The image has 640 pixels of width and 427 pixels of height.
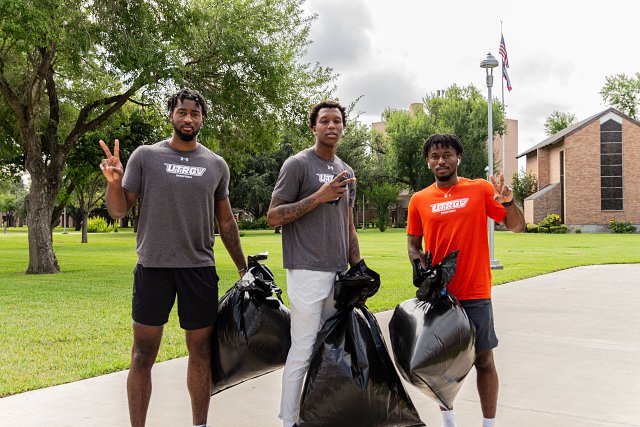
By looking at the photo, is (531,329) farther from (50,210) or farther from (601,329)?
(50,210)

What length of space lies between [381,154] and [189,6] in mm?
44647

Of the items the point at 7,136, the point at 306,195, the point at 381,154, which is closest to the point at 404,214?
the point at 381,154

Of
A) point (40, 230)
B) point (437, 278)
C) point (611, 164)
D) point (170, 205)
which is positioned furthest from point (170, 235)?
point (611, 164)

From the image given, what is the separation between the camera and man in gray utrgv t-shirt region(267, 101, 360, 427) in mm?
3158

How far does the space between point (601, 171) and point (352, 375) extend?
48.7 meters

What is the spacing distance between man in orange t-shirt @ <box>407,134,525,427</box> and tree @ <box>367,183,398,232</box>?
47.8m

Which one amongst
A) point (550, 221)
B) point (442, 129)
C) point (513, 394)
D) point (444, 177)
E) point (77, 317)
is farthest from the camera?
point (442, 129)

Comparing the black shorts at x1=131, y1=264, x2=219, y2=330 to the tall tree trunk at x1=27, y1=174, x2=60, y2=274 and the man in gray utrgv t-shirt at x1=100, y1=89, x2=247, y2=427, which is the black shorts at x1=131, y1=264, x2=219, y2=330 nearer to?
the man in gray utrgv t-shirt at x1=100, y1=89, x2=247, y2=427

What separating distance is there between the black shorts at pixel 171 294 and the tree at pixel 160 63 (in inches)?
392

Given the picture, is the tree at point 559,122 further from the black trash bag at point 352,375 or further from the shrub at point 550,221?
the black trash bag at point 352,375

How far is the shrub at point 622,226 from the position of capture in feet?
147

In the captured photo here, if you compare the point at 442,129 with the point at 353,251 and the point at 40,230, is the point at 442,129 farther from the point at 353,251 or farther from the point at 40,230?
the point at 353,251

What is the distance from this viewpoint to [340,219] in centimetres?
327

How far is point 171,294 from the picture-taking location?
3.16 m
